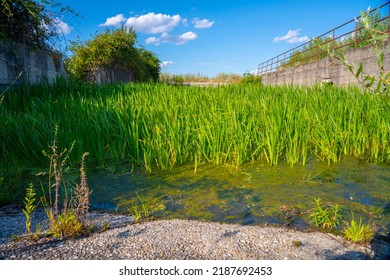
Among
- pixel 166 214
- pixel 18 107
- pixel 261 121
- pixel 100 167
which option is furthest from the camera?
pixel 18 107

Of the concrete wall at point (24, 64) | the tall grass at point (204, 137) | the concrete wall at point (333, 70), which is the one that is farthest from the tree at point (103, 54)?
the tall grass at point (204, 137)

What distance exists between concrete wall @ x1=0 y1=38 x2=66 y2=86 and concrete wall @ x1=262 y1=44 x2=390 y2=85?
15.1ft

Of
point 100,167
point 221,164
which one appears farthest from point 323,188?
point 100,167

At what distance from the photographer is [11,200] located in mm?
2113

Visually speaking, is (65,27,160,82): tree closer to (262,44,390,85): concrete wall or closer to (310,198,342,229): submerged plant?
(262,44,390,85): concrete wall

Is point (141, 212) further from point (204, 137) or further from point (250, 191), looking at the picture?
point (204, 137)

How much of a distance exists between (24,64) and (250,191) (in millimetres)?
4795

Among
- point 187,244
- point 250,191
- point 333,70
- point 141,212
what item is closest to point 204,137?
point 250,191

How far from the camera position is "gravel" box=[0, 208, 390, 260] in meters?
1.36

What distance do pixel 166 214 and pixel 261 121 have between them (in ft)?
5.95

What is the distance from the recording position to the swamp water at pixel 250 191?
6.31 ft

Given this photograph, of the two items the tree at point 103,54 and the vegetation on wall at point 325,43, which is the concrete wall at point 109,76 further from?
the vegetation on wall at point 325,43

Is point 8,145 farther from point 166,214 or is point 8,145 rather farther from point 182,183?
point 166,214

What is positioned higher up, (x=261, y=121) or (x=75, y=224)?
(x=261, y=121)
